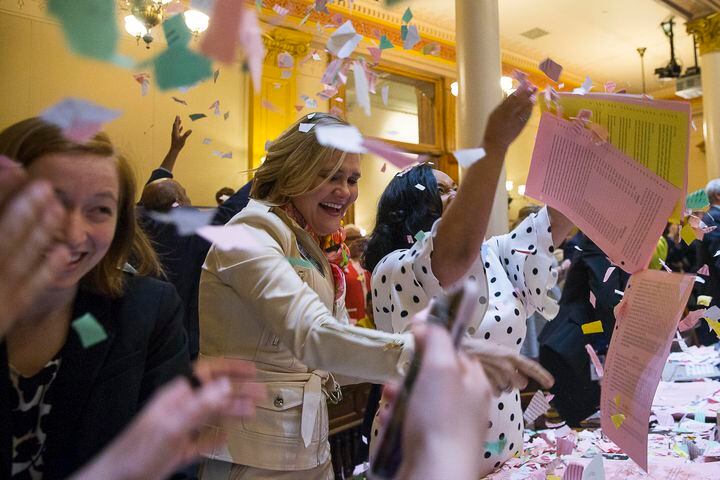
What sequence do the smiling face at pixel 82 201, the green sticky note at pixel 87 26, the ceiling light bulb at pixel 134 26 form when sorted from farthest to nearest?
the ceiling light bulb at pixel 134 26, the smiling face at pixel 82 201, the green sticky note at pixel 87 26

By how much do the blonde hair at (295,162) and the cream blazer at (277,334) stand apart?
57 mm

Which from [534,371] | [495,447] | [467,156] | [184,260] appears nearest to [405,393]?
[534,371]

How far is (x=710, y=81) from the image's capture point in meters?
6.57

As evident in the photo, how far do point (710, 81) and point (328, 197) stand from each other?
690 cm

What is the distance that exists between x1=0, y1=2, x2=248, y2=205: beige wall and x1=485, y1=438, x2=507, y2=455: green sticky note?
3794 millimetres

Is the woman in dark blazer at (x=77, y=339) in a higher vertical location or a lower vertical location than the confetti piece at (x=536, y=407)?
higher

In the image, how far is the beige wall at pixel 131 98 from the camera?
4801 mm

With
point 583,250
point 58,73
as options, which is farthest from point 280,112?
point 583,250

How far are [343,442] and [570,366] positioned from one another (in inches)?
42.3

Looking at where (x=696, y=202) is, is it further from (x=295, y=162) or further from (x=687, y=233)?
(x=295, y=162)

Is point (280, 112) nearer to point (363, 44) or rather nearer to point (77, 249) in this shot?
point (363, 44)

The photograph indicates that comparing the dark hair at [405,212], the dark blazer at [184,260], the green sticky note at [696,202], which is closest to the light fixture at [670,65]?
the green sticky note at [696,202]

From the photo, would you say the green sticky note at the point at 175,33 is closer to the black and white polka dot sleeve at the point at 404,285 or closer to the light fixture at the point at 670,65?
the black and white polka dot sleeve at the point at 404,285

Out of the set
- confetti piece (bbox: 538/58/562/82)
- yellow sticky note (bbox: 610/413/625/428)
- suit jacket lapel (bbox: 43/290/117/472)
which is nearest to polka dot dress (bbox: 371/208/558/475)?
yellow sticky note (bbox: 610/413/625/428)
